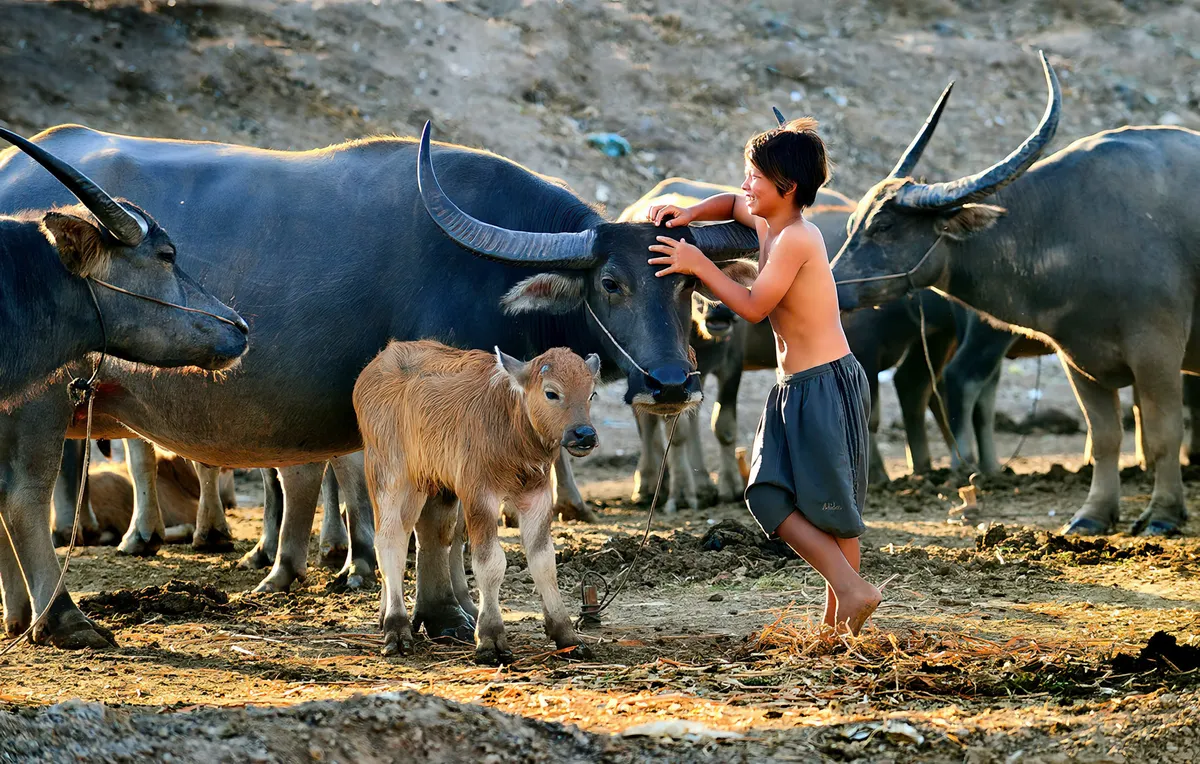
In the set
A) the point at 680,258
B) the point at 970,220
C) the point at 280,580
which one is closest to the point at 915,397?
the point at 970,220

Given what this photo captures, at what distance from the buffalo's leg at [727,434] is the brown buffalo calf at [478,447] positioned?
608cm

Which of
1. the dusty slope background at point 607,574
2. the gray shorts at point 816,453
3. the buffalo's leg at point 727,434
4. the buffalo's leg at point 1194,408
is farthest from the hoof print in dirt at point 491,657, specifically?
the buffalo's leg at point 1194,408

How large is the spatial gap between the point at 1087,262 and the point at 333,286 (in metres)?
5.09

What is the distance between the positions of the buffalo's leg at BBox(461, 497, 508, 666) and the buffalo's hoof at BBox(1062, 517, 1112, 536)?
5182mm

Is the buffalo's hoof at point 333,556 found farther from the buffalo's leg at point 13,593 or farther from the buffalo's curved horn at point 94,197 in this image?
the buffalo's curved horn at point 94,197

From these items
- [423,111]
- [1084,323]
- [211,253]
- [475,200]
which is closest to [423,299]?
[475,200]

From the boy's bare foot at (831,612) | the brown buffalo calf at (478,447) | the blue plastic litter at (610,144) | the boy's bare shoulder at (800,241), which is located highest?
the blue plastic litter at (610,144)

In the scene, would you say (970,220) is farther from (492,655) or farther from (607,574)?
(492,655)

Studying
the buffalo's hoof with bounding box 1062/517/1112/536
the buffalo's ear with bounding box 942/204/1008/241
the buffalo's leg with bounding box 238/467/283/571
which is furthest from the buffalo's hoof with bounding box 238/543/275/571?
the buffalo's hoof with bounding box 1062/517/1112/536

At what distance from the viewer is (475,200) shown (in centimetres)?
708

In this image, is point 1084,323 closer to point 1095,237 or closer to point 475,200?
point 1095,237

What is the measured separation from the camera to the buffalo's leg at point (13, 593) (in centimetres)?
703

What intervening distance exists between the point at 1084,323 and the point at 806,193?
4.44 m

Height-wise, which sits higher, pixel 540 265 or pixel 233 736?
pixel 540 265
